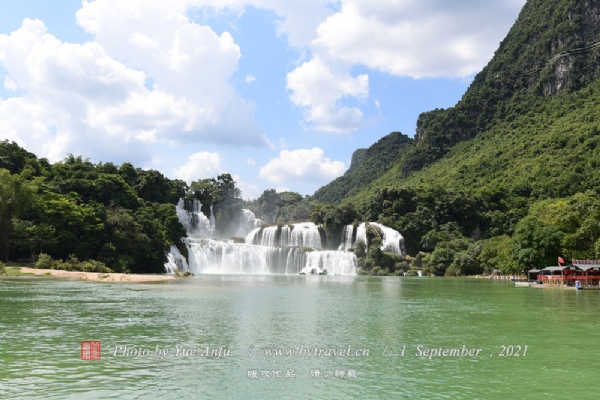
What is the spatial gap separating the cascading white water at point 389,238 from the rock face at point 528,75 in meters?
54.5

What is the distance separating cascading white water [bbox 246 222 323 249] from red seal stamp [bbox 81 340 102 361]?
58.5 meters

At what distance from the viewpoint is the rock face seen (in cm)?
10981

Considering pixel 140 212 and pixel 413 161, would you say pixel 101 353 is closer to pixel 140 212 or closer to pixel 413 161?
pixel 140 212

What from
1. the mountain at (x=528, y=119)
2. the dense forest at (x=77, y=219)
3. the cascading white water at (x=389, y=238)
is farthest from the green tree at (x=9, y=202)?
the mountain at (x=528, y=119)

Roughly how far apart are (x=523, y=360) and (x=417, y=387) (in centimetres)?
367

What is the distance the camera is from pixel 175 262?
59.1m

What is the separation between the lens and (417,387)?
908cm

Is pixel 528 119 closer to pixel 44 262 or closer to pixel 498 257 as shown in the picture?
pixel 498 257

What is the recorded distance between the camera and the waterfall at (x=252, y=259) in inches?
2475

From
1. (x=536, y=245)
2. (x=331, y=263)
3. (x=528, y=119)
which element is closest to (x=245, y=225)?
(x=331, y=263)

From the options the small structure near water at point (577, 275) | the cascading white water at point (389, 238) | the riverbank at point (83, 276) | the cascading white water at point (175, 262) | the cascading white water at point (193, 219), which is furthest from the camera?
the cascading white water at point (193, 219)

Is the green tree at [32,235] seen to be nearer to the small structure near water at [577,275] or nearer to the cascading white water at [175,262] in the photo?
the cascading white water at [175,262]

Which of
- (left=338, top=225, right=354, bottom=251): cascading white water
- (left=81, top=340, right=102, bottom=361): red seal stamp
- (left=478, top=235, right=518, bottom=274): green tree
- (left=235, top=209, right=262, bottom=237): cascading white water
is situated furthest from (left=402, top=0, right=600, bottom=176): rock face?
(left=81, top=340, right=102, bottom=361): red seal stamp

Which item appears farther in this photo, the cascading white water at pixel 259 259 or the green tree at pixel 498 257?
the cascading white water at pixel 259 259
